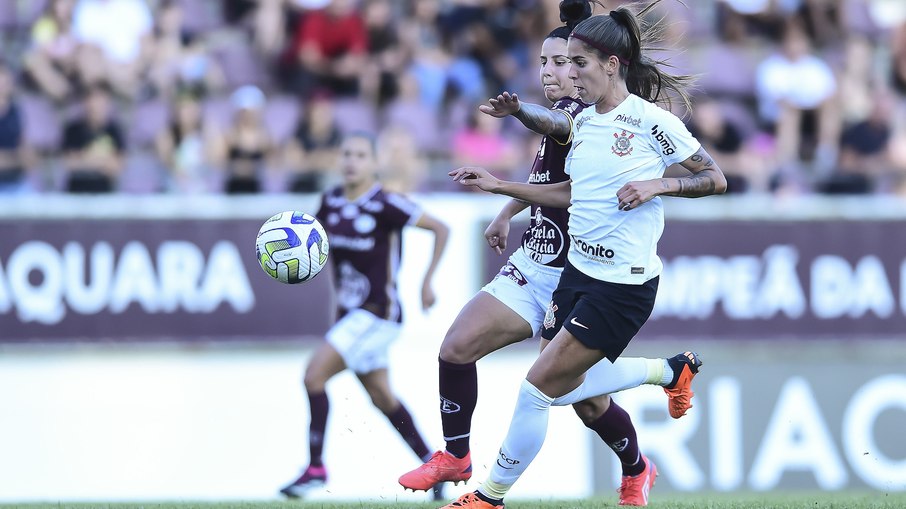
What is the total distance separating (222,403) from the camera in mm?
→ 12289

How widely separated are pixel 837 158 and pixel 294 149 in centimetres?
560

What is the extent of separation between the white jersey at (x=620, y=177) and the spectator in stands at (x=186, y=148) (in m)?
6.77

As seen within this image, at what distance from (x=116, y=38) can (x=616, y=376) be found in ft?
28.5

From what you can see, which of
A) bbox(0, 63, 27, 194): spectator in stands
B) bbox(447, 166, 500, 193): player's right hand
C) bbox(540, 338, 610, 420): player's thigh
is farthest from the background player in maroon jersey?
bbox(0, 63, 27, 194): spectator in stands

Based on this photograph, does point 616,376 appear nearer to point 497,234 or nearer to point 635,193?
point 497,234

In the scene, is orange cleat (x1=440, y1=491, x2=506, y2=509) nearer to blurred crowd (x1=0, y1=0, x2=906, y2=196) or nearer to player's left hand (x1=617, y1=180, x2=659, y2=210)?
player's left hand (x1=617, y1=180, x2=659, y2=210)

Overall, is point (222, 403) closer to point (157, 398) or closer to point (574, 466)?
point (157, 398)

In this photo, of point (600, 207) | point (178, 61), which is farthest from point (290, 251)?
point (178, 61)

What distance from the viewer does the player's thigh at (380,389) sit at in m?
10.1

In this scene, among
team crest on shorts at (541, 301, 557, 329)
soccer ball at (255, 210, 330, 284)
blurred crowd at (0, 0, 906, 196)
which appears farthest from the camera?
blurred crowd at (0, 0, 906, 196)

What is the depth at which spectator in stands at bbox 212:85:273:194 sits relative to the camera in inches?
503

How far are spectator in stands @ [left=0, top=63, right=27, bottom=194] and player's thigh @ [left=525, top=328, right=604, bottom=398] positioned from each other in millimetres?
7411

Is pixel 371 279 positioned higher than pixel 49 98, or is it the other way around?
pixel 49 98

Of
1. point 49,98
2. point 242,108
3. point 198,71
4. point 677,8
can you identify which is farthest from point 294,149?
point 677,8
